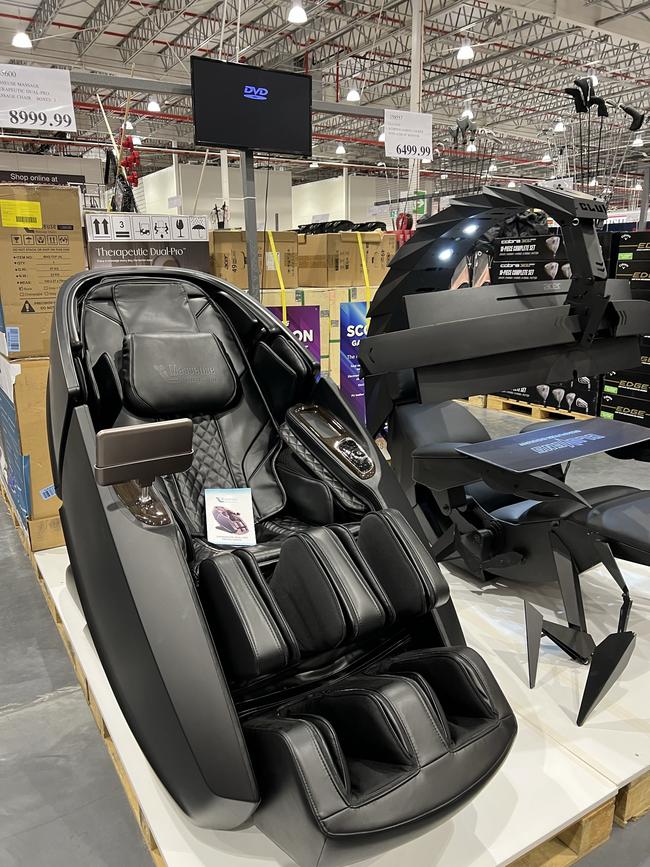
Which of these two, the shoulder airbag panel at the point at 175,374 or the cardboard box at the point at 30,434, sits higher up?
the shoulder airbag panel at the point at 175,374

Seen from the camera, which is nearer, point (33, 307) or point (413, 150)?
point (33, 307)

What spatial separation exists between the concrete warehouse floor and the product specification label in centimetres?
219

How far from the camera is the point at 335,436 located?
87.3 inches

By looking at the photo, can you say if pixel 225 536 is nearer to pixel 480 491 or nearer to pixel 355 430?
pixel 355 430

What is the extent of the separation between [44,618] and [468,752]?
218 cm

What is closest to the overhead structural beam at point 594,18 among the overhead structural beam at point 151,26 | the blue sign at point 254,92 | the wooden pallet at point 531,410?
the overhead structural beam at point 151,26

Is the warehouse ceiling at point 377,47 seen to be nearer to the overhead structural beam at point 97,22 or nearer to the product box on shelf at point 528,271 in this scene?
the overhead structural beam at point 97,22

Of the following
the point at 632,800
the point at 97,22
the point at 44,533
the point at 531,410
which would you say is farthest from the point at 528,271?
the point at 97,22

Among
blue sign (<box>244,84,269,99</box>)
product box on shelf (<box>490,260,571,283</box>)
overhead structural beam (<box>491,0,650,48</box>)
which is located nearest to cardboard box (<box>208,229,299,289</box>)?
blue sign (<box>244,84,269,99</box>)

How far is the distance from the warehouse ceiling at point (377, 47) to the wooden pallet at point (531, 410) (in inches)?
106

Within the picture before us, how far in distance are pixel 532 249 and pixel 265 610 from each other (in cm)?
523

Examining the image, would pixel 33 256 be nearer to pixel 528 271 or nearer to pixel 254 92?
pixel 254 92

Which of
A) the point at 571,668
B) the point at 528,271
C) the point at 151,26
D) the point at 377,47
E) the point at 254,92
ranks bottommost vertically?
the point at 571,668

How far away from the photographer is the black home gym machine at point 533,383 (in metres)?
2.10
